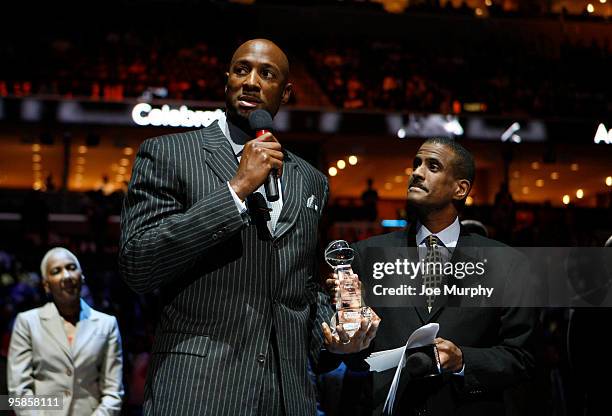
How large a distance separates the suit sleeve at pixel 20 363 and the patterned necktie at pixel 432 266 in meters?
2.44

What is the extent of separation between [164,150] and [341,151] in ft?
36.9

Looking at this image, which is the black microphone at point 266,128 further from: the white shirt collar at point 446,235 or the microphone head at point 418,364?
the white shirt collar at point 446,235

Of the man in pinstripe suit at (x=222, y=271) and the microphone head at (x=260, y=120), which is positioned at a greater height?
the microphone head at (x=260, y=120)

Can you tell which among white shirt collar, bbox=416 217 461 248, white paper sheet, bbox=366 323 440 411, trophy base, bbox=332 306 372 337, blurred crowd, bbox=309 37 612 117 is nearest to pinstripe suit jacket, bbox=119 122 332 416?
trophy base, bbox=332 306 372 337

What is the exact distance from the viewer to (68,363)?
4.17 meters

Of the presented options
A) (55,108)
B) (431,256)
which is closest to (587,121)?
(55,108)

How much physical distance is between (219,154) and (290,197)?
0.20 m

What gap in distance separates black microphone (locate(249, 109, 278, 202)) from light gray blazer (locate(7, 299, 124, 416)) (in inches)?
105

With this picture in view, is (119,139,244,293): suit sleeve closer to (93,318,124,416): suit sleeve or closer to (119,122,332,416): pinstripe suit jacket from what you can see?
(119,122,332,416): pinstripe suit jacket

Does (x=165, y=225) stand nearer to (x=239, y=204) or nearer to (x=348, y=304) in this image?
(x=239, y=204)

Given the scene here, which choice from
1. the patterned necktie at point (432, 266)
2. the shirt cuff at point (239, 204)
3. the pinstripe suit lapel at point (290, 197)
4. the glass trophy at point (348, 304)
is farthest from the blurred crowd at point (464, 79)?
the shirt cuff at point (239, 204)

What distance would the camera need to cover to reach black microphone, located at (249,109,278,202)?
1.75 meters

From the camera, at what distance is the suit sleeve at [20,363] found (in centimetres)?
403
